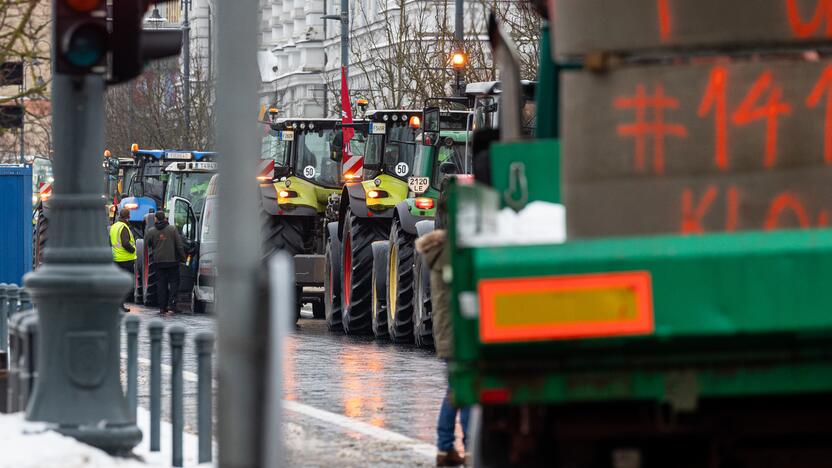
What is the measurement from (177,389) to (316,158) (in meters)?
17.3

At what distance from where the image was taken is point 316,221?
28625 millimetres

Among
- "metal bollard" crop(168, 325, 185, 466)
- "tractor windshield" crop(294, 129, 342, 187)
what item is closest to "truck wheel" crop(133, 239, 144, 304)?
"tractor windshield" crop(294, 129, 342, 187)

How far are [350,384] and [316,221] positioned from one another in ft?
36.2

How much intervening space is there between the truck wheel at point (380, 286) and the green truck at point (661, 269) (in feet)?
54.0

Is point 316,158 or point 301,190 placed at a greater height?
point 316,158

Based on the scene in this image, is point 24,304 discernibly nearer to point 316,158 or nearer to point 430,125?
point 430,125

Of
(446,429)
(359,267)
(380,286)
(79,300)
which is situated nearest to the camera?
(79,300)

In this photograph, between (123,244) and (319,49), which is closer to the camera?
(123,244)

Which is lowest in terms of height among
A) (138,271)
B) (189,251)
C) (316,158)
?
(138,271)

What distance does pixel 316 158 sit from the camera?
94.7 ft

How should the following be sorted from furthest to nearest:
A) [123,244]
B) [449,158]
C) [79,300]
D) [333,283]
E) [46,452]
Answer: [123,244]
[333,283]
[449,158]
[79,300]
[46,452]

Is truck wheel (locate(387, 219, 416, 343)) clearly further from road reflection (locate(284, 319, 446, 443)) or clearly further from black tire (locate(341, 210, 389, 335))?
black tire (locate(341, 210, 389, 335))

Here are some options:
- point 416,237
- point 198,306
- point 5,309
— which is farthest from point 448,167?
point 198,306

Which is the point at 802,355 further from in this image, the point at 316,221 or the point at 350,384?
the point at 316,221
